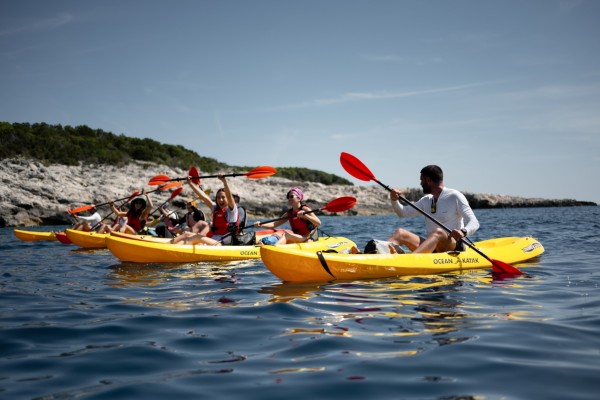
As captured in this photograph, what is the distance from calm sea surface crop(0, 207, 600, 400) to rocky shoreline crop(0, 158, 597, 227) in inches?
811

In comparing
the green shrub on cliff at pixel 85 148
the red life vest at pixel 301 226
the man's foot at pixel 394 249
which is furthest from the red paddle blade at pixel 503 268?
the green shrub on cliff at pixel 85 148

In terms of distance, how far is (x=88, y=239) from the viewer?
12828 mm

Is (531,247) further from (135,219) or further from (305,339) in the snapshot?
(135,219)

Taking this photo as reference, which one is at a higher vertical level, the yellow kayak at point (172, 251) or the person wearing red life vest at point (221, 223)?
the person wearing red life vest at point (221, 223)

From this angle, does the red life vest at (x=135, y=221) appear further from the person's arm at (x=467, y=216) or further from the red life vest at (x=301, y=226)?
the person's arm at (x=467, y=216)

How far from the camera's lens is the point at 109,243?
8805 millimetres

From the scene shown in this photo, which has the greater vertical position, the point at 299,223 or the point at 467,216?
the point at 467,216

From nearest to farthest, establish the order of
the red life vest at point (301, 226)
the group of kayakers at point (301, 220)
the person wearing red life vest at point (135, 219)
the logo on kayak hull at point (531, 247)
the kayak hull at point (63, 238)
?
the group of kayakers at point (301, 220) < the logo on kayak hull at point (531, 247) < the red life vest at point (301, 226) < the person wearing red life vest at point (135, 219) < the kayak hull at point (63, 238)

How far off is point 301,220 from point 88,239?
6.25 m

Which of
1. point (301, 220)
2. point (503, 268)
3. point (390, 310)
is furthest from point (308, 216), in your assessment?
point (390, 310)

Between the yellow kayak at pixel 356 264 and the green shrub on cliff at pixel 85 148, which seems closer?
the yellow kayak at pixel 356 264

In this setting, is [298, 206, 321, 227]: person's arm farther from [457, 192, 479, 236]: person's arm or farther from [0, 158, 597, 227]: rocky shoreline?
[0, 158, 597, 227]: rocky shoreline

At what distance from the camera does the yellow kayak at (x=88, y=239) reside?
1276 centimetres

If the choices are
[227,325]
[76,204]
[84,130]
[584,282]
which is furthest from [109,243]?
[84,130]
